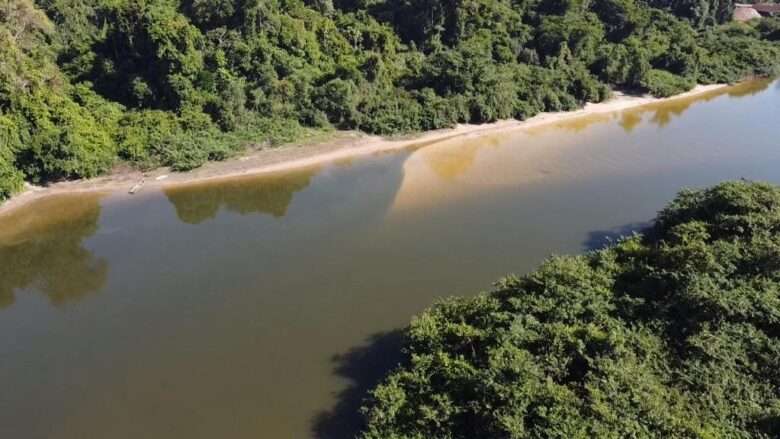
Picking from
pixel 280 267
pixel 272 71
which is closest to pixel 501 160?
pixel 272 71

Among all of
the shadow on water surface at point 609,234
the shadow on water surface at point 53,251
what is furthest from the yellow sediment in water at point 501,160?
the shadow on water surface at point 53,251

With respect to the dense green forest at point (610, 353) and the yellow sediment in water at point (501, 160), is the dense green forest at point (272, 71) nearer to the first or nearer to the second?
the yellow sediment in water at point (501, 160)

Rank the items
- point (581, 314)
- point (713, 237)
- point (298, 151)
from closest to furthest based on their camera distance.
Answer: point (581, 314) < point (713, 237) < point (298, 151)

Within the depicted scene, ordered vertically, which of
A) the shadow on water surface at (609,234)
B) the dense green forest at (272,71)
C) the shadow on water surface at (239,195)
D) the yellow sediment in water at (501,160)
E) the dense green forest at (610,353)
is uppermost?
the dense green forest at (272,71)

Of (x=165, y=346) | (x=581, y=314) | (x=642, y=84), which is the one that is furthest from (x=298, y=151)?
(x=642, y=84)

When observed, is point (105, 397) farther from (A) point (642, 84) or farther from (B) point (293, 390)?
(A) point (642, 84)

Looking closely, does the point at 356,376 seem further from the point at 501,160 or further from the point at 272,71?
the point at 272,71
